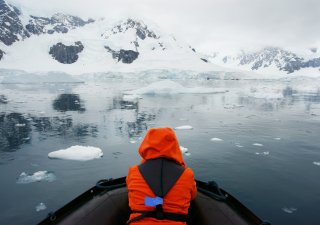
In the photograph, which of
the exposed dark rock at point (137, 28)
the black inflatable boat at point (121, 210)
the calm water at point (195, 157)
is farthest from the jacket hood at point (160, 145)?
the exposed dark rock at point (137, 28)

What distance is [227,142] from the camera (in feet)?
27.0

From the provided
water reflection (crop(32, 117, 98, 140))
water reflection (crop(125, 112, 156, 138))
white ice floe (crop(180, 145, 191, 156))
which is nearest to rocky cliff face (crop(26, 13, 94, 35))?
water reflection (crop(32, 117, 98, 140))

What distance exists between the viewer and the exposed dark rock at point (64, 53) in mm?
94125

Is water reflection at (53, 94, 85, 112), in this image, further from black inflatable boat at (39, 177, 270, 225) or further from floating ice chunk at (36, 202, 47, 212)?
black inflatable boat at (39, 177, 270, 225)

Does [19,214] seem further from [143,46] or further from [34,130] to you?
[143,46]

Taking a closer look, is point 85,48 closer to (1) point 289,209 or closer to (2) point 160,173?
(1) point 289,209

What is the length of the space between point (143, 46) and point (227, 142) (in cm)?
10602

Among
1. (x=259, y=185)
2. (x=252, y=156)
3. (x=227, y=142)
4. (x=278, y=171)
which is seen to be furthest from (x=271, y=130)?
(x=259, y=185)

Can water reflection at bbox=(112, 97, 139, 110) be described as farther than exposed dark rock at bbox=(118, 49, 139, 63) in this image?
No

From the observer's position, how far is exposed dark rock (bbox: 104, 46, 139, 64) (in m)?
98.6

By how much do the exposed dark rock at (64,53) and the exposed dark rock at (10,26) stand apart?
13791 millimetres

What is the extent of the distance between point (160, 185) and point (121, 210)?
1039mm

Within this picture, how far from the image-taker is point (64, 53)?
3735 inches

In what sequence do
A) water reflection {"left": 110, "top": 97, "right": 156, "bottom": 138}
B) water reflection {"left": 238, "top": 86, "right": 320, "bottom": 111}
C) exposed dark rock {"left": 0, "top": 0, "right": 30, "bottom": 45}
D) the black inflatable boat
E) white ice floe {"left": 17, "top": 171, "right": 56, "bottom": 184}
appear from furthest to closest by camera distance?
exposed dark rock {"left": 0, "top": 0, "right": 30, "bottom": 45} → water reflection {"left": 238, "top": 86, "right": 320, "bottom": 111} → water reflection {"left": 110, "top": 97, "right": 156, "bottom": 138} → white ice floe {"left": 17, "top": 171, "right": 56, "bottom": 184} → the black inflatable boat
